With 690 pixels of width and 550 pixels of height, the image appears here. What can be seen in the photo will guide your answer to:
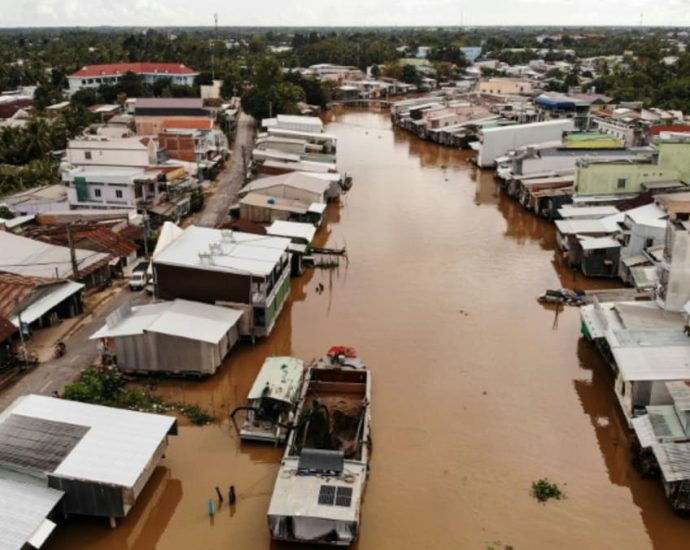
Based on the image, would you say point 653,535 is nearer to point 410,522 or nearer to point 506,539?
point 506,539

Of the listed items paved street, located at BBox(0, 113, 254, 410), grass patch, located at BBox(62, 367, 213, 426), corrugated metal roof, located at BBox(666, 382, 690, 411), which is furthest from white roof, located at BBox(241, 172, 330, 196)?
corrugated metal roof, located at BBox(666, 382, 690, 411)

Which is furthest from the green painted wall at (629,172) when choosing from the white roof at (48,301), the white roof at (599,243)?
the white roof at (48,301)

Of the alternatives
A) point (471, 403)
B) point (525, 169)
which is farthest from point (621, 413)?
point (525, 169)

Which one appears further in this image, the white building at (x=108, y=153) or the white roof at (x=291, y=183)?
the white building at (x=108, y=153)

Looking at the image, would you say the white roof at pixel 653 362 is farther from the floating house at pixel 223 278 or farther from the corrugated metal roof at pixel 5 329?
the corrugated metal roof at pixel 5 329

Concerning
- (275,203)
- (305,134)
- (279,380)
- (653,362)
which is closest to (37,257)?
(275,203)

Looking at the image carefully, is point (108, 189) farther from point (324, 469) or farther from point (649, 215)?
point (649, 215)
